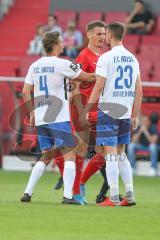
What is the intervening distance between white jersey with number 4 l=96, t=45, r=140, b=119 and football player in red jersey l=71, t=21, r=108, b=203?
637 millimetres

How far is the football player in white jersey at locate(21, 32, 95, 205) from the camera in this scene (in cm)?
1184

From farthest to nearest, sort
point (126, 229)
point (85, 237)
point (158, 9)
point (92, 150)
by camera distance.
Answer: point (158, 9) < point (92, 150) < point (126, 229) < point (85, 237)

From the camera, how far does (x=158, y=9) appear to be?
24.9 meters

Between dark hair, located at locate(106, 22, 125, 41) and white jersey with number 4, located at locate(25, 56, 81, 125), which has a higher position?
dark hair, located at locate(106, 22, 125, 41)

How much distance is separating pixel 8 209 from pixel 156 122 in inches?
374

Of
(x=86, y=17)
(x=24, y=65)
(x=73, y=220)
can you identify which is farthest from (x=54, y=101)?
(x=86, y=17)

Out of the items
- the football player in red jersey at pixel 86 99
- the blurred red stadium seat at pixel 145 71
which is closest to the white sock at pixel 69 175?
the football player in red jersey at pixel 86 99

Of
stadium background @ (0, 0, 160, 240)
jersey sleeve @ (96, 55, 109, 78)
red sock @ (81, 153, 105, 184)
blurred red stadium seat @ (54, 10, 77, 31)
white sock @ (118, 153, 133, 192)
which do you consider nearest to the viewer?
stadium background @ (0, 0, 160, 240)

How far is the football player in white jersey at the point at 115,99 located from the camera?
460 inches

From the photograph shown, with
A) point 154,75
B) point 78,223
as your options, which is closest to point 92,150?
point 78,223

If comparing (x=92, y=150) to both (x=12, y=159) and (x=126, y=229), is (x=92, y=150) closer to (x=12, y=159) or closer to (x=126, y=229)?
(x=126, y=229)

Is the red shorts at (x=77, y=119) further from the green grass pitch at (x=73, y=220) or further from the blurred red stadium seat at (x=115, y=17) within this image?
the blurred red stadium seat at (x=115, y=17)

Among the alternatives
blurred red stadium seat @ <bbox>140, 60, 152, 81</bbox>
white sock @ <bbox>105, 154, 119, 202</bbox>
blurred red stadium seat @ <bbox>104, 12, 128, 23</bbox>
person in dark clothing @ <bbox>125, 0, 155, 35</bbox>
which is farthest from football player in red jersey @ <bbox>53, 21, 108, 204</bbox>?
blurred red stadium seat @ <bbox>104, 12, 128, 23</bbox>

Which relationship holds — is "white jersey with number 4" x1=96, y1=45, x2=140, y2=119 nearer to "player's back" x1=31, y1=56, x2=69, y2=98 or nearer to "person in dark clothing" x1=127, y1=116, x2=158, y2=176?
"player's back" x1=31, y1=56, x2=69, y2=98
